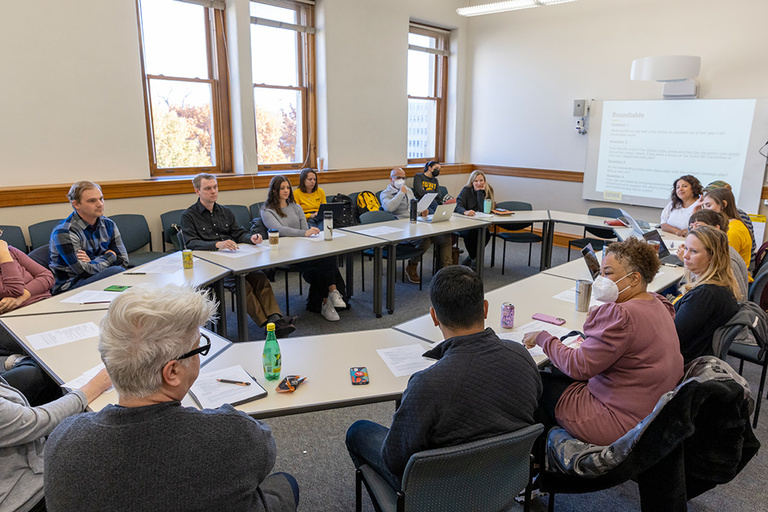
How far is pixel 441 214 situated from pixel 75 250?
325 cm

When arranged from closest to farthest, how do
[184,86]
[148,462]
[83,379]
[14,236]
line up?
[148,462] < [83,379] < [14,236] < [184,86]

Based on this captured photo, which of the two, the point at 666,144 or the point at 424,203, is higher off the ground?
the point at 666,144

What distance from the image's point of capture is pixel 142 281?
309cm

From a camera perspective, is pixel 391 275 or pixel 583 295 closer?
pixel 583 295

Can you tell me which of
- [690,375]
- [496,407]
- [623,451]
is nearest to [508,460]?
[496,407]

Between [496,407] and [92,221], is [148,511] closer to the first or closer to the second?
[496,407]

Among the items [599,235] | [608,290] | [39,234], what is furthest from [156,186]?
[599,235]

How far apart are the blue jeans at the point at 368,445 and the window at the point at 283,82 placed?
16.0ft

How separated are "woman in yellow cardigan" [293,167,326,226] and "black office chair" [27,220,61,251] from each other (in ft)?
7.34

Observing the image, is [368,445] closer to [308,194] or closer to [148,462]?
[148,462]

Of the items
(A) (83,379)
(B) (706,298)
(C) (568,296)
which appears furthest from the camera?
(C) (568,296)

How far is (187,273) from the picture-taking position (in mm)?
3303

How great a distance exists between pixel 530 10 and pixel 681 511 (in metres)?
7.17

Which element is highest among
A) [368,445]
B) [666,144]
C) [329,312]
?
[666,144]
